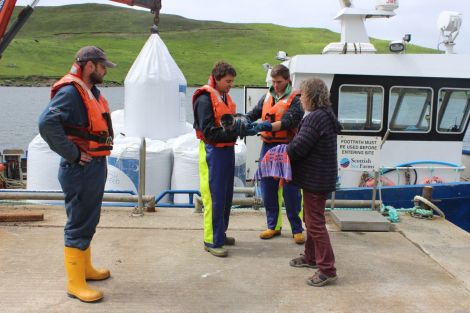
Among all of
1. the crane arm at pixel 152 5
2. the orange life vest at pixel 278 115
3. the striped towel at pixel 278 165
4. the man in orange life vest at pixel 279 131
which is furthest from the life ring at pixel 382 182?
the crane arm at pixel 152 5

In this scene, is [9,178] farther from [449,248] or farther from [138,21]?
[138,21]

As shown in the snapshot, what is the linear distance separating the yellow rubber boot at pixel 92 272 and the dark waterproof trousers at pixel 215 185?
0.98 m

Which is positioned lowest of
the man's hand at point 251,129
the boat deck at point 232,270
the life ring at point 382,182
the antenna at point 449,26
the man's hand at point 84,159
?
the boat deck at point 232,270

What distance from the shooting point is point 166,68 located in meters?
7.61

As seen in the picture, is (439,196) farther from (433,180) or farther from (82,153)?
(82,153)

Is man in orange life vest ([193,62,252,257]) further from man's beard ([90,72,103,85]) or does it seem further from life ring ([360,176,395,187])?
life ring ([360,176,395,187])

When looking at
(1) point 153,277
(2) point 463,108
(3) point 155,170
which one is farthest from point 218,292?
(2) point 463,108

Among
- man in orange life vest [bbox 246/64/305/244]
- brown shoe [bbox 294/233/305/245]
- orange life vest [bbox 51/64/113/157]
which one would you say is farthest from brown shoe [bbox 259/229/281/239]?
orange life vest [bbox 51/64/113/157]

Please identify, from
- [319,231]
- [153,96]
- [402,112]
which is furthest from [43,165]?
[402,112]

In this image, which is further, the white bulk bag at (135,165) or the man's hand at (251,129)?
the white bulk bag at (135,165)

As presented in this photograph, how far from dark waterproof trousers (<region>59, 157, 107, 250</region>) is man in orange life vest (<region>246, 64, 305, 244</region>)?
1567 mm

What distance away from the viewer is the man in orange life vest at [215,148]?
13.6ft

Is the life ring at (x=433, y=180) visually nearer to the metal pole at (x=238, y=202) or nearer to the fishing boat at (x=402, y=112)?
the fishing boat at (x=402, y=112)

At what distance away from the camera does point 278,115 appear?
15.0ft
